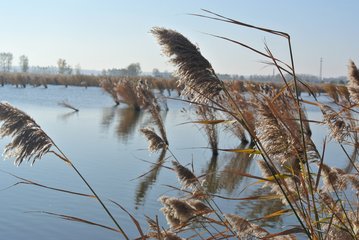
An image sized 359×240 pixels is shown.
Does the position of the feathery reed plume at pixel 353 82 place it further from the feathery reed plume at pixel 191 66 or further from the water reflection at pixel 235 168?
the water reflection at pixel 235 168

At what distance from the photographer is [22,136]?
2475 millimetres

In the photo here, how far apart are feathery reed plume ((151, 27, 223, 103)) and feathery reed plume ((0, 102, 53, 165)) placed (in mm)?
712

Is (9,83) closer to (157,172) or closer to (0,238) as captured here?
(157,172)

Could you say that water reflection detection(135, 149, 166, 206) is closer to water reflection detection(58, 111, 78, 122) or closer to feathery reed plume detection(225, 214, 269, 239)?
feathery reed plume detection(225, 214, 269, 239)

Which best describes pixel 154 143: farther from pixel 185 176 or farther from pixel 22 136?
pixel 22 136

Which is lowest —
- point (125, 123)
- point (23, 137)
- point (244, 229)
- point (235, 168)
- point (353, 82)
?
point (235, 168)

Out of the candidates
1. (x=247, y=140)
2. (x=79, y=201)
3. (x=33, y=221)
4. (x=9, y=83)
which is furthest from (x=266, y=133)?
(x=9, y=83)

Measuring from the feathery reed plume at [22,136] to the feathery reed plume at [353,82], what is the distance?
175 centimetres

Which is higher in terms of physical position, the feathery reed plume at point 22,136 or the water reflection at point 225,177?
the feathery reed plume at point 22,136

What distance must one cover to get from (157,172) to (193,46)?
280 inches

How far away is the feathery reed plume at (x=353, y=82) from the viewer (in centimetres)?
315

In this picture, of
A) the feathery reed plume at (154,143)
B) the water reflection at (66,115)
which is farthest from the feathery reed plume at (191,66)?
the water reflection at (66,115)

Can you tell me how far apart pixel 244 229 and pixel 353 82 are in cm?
123

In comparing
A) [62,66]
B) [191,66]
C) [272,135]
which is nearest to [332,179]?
[272,135]
